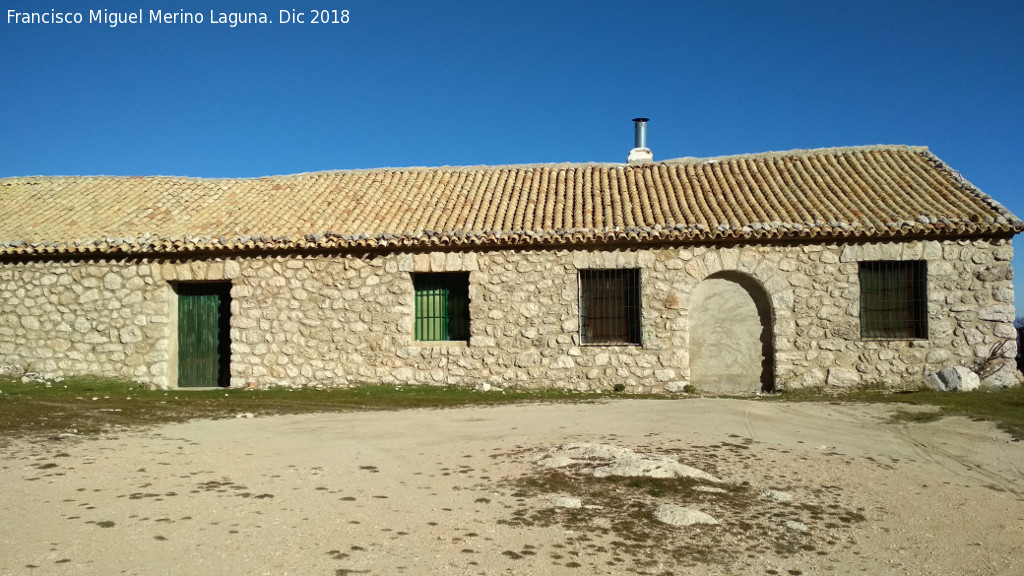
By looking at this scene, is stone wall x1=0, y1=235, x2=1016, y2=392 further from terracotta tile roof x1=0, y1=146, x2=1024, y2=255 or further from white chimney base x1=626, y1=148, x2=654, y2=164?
white chimney base x1=626, y1=148, x2=654, y2=164

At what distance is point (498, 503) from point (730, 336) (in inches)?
354

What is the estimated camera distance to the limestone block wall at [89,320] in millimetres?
13742

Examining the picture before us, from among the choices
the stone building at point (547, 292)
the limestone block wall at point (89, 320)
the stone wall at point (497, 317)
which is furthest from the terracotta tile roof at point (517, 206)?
the limestone block wall at point (89, 320)

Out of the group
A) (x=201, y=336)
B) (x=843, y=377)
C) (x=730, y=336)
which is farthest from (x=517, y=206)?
(x=843, y=377)

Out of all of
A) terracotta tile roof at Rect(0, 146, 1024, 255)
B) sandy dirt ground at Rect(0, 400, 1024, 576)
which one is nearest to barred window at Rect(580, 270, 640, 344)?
terracotta tile roof at Rect(0, 146, 1024, 255)

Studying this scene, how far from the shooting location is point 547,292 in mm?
13133

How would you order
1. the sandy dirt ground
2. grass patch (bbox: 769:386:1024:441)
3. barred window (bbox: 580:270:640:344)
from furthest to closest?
barred window (bbox: 580:270:640:344), grass patch (bbox: 769:386:1024:441), the sandy dirt ground

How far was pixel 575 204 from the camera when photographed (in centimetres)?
1454

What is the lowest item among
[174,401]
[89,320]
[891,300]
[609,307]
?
[174,401]

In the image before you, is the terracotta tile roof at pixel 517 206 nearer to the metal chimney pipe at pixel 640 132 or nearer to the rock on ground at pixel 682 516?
the metal chimney pipe at pixel 640 132

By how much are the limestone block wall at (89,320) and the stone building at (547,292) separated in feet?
0.11

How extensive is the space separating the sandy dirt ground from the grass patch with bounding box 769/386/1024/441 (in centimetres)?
85

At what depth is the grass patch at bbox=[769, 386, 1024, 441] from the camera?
8992 mm

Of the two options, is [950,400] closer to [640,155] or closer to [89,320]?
[640,155]
